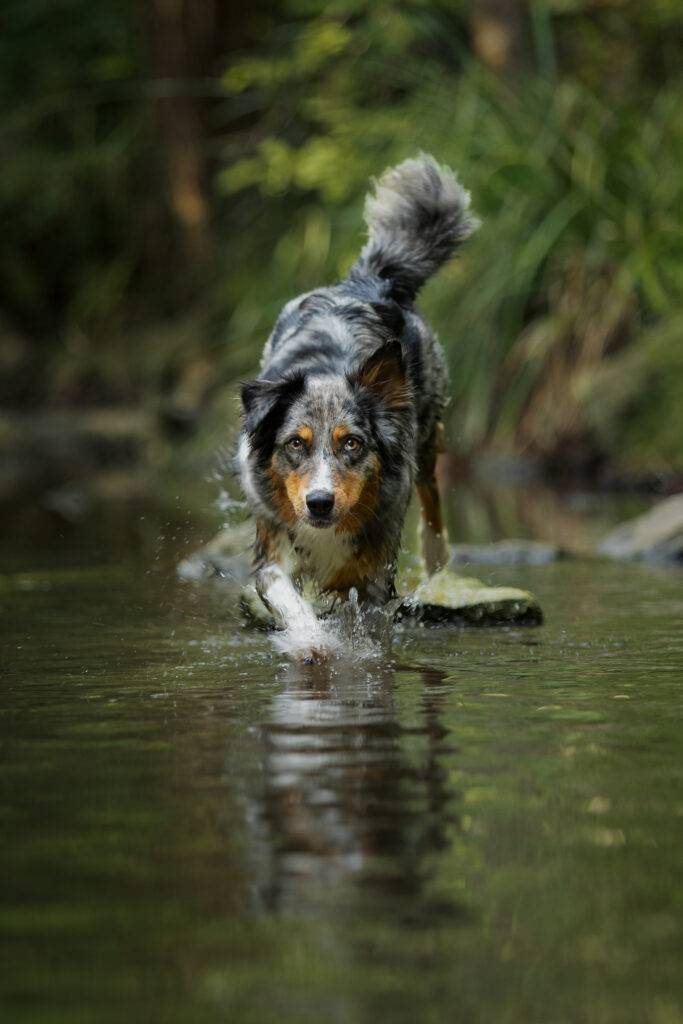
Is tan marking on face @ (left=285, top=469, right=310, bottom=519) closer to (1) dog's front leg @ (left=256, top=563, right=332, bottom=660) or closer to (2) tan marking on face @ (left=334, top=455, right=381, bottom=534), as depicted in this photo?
(2) tan marking on face @ (left=334, top=455, right=381, bottom=534)

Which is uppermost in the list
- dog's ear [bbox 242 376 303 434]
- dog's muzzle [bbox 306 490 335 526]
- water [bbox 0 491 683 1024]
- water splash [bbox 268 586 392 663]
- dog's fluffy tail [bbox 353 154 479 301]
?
dog's fluffy tail [bbox 353 154 479 301]

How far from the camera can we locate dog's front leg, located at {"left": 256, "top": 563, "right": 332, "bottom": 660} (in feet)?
20.9

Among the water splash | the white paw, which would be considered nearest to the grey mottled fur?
the water splash

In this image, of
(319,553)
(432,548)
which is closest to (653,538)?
(432,548)

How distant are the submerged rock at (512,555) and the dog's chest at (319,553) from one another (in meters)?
2.50

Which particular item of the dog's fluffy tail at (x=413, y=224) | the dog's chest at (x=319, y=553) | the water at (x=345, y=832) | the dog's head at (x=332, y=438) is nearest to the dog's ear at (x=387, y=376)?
the dog's head at (x=332, y=438)

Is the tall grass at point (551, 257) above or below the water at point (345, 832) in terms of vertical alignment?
above

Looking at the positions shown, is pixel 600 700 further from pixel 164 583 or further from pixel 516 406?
pixel 516 406

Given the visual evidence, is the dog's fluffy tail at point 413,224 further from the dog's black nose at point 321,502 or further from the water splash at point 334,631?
the dog's black nose at point 321,502

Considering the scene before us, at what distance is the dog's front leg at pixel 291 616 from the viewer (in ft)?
20.9

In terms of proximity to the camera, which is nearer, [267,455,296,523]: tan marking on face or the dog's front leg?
the dog's front leg

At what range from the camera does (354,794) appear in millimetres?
4102

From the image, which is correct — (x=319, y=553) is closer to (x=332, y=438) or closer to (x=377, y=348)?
(x=332, y=438)

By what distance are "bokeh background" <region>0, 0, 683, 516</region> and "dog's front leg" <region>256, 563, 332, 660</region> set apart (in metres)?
2.85
